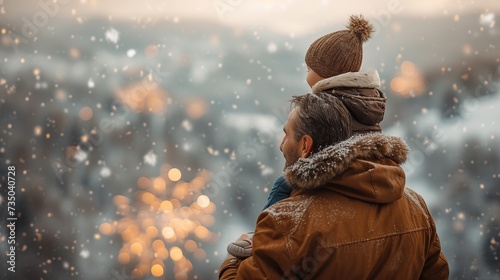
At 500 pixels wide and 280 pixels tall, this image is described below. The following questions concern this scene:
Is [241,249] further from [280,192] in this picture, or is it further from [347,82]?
[347,82]

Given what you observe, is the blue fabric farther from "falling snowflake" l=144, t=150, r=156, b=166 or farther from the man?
"falling snowflake" l=144, t=150, r=156, b=166

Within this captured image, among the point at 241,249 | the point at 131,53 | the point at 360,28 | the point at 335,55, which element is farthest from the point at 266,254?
the point at 131,53

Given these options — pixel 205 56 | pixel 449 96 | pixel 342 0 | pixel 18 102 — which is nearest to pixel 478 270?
pixel 449 96

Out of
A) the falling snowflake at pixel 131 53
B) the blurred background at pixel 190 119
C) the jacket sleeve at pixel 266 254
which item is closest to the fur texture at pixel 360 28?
the jacket sleeve at pixel 266 254

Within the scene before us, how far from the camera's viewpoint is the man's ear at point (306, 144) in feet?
3.49

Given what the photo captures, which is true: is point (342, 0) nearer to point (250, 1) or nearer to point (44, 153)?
point (250, 1)

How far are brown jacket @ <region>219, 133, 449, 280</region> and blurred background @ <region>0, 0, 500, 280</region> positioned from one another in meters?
1.49

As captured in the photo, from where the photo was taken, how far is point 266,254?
979 mm

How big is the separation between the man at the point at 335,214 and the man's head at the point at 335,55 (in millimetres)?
385

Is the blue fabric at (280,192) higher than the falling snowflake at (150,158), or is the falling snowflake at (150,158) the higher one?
the falling snowflake at (150,158)

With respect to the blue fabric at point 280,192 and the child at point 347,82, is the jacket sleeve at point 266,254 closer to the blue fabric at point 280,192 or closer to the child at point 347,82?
the child at point 347,82

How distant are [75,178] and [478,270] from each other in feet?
6.31

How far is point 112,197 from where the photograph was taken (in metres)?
2.48

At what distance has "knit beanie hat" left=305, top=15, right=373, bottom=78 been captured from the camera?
1471 millimetres
